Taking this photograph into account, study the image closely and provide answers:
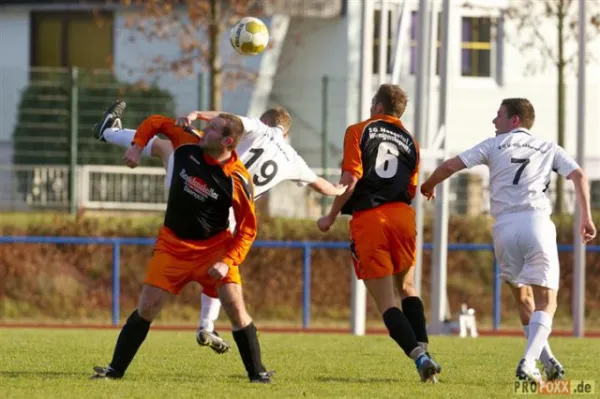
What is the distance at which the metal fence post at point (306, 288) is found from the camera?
2248 cm

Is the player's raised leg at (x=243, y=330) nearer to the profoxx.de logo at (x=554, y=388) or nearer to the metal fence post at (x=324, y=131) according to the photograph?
the profoxx.de logo at (x=554, y=388)

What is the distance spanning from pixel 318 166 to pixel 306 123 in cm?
78

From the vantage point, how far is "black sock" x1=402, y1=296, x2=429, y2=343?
37.6ft

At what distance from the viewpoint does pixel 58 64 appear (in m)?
32.1

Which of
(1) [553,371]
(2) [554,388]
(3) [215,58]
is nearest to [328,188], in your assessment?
(1) [553,371]

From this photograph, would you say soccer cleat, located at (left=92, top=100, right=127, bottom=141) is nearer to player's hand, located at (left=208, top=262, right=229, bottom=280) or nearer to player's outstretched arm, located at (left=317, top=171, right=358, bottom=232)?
player's outstretched arm, located at (left=317, top=171, right=358, bottom=232)

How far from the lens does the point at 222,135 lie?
33.4 ft

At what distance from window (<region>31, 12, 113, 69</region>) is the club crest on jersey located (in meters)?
22.1

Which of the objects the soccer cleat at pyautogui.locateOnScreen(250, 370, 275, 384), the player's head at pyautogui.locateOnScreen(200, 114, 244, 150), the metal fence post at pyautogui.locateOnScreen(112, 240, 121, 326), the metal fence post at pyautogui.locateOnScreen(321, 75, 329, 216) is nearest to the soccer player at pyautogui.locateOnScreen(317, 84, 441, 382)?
the soccer cleat at pyautogui.locateOnScreen(250, 370, 275, 384)

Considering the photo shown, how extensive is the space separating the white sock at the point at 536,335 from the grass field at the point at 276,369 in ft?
0.93

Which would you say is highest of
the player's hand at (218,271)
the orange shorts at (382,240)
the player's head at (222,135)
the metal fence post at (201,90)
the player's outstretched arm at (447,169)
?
the metal fence post at (201,90)

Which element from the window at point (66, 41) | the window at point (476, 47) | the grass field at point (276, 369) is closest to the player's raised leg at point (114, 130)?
the grass field at point (276, 369)

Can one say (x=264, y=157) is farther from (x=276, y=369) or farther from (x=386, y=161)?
(x=276, y=369)

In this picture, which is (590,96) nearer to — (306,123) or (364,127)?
(306,123)
